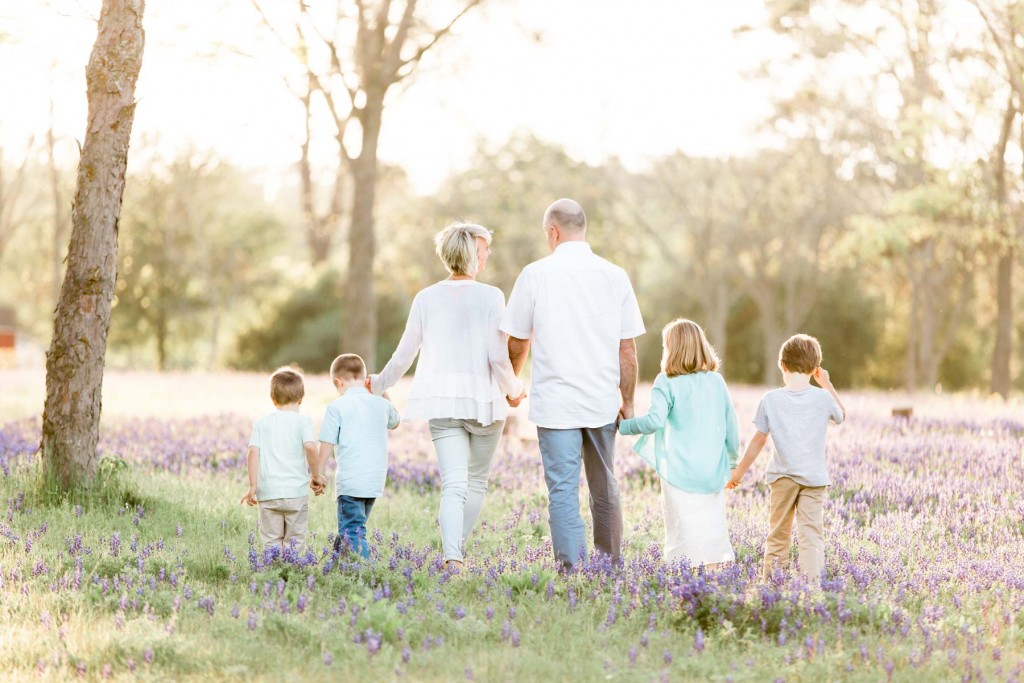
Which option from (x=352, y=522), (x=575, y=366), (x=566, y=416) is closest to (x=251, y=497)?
(x=352, y=522)

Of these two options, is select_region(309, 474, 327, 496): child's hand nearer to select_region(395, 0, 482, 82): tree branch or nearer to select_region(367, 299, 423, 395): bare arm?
select_region(367, 299, 423, 395): bare arm

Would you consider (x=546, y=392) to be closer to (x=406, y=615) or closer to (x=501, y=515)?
(x=406, y=615)

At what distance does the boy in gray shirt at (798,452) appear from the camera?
21.8 ft

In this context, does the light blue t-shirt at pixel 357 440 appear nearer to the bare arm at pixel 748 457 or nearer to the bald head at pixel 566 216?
the bald head at pixel 566 216

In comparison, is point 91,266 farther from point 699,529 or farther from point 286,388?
point 699,529

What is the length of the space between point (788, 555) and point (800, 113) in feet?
88.0

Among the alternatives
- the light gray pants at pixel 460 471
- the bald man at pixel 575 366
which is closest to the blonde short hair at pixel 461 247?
the bald man at pixel 575 366

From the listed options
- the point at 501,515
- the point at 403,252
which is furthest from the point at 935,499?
the point at 403,252

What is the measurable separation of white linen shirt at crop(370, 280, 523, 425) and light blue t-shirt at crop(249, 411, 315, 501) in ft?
2.04

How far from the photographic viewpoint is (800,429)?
22.0ft

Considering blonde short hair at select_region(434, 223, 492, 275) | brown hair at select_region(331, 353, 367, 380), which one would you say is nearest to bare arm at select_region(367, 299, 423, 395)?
brown hair at select_region(331, 353, 367, 380)

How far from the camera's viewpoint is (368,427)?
6.89 metres

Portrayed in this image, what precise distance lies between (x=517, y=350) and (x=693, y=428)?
49.9 inches

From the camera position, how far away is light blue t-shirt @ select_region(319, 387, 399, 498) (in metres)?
6.82
